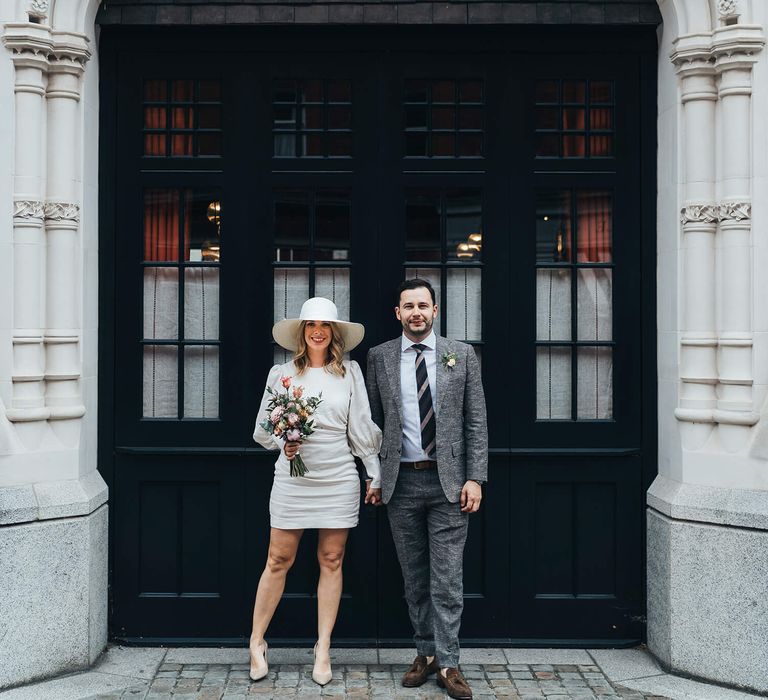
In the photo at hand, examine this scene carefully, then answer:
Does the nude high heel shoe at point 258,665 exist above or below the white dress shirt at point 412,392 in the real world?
below

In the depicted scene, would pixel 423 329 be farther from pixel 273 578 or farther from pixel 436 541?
pixel 273 578

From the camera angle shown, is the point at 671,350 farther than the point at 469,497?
Yes

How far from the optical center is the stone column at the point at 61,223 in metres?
6.09

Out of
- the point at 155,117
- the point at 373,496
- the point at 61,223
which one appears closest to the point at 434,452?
the point at 373,496

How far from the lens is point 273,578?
19.7 ft

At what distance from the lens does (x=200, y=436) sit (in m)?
6.58

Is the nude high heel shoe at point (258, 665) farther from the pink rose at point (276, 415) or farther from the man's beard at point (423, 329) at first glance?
the man's beard at point (423, 329)

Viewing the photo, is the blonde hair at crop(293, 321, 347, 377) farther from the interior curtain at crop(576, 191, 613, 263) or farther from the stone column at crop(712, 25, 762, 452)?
the stone column at crop(712, 25, 762, 452)

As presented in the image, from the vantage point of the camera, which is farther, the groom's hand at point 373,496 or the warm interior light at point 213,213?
the warm interior light at point 213,213

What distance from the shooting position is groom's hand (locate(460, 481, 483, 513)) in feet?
18.8

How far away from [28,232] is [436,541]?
127 inches

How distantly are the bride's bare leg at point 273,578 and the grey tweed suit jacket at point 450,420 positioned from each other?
26.6 inches

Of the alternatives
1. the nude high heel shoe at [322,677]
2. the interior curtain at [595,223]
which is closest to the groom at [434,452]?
the nude high heel shoe at [322,677]

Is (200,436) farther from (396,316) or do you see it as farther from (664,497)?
(664,497)
